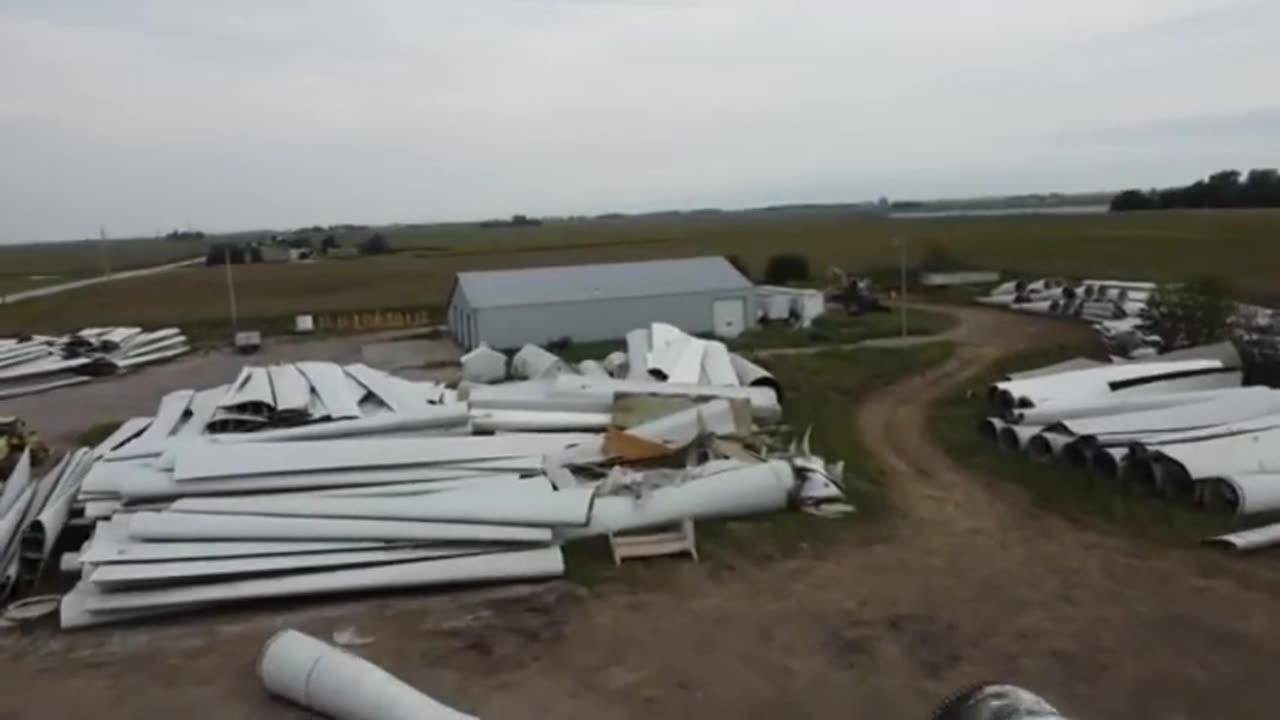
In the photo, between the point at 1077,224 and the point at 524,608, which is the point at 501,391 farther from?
the point at 1077,224

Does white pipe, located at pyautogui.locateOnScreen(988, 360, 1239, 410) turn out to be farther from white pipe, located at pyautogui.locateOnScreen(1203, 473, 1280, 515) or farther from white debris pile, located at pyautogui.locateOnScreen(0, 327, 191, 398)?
white debris pile, located at pyautogui.locateOnScreen(0, 327, 191, 398)

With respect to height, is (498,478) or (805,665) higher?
(498,478)

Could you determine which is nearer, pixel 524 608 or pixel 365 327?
pixel 524 608

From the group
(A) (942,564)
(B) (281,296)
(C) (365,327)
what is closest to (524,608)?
(A) (942,564)

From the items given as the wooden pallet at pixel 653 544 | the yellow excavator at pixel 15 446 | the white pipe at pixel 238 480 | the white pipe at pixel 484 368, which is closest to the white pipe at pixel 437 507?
the white pipe at pixel 238 480

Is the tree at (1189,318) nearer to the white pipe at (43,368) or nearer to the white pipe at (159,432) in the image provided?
the white pipe at (159,432)

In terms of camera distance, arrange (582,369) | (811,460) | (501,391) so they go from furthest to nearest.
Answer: (582,369) → (501,391) → (811,460)

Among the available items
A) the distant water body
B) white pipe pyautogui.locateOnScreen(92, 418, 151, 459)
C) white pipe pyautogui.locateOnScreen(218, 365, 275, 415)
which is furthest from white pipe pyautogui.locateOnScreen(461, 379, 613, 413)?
the distant water body
